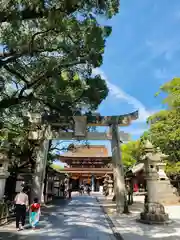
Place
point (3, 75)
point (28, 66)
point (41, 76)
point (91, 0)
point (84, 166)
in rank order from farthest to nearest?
point (84, 166), point (3, 75), point (28, 66), point (41, 76), point (91, 0)

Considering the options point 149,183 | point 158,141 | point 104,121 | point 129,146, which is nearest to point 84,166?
point 129,146

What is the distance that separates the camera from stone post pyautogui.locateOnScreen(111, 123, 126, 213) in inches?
575

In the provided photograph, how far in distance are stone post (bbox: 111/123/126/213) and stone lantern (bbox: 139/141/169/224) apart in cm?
341

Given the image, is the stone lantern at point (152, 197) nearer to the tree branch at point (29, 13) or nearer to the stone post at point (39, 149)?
the stone post at point (39, 149)

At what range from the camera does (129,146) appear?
1874 inches

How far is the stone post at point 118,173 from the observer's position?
14609 millimetres

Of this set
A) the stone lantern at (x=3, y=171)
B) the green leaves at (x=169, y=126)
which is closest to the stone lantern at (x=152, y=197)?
the stone lantern at (x=3, y=171)

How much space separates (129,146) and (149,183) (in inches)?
1437

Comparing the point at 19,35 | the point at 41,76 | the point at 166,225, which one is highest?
the point at 19,35

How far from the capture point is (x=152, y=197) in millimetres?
11156

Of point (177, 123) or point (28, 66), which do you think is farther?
point (177, 123)

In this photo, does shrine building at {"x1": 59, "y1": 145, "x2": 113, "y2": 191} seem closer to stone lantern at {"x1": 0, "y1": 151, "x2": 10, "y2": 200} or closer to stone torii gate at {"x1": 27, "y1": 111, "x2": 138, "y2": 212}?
stone torii gate at {"x1": 27, "y1": 111, "x2": 138, "y2": 212}

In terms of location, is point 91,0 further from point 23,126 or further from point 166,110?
point 166,110

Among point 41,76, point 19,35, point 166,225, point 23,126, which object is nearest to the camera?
point 19,35
